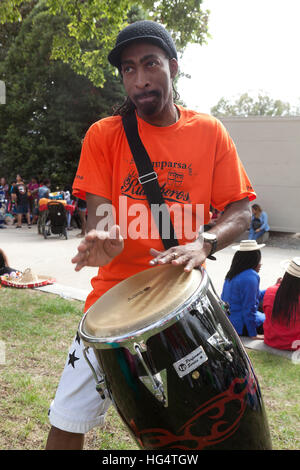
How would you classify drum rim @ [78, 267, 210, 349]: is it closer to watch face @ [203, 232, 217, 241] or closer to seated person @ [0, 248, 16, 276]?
watch face @ [203, 232, 217, 241]

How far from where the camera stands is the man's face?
75.7 inches

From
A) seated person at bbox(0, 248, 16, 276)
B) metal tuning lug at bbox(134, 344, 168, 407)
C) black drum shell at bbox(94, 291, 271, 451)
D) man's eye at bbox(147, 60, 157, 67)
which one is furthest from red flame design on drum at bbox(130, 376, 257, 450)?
seated person at bbox(0, 248, 16, 276)

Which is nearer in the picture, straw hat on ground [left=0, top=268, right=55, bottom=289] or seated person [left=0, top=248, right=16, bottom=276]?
straw hat on ground [left=0, top=268, right=55, bottom=289]

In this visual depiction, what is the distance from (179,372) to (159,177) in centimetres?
87


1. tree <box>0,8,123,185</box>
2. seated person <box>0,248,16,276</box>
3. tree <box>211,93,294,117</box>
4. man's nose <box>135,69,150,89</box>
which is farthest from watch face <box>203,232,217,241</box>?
tree <box>211,93,294,117</box>

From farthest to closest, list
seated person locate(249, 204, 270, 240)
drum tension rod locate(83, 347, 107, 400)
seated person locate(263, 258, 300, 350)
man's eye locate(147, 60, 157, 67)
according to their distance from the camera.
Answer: seated person locate(249, 204, 270, 240) → seated person locate(263, 258, 300, 350) → man's eye locate(147, 60, 157, 67) → drum tension rod locate(83, 347, 107, 400)

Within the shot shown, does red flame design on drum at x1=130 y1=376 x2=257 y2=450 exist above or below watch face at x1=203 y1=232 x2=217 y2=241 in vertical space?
below

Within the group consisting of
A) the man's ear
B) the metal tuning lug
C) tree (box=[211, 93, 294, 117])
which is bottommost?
the metal tuning lug

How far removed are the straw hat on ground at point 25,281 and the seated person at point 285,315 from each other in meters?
3.78

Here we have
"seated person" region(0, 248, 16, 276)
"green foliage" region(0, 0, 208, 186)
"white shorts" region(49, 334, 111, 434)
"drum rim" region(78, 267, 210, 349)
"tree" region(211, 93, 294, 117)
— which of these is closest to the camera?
"drum rim" region(78, 267, 210, 349)

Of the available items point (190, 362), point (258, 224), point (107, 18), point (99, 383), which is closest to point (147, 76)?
point (190, 362)

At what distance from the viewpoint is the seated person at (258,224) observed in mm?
12208

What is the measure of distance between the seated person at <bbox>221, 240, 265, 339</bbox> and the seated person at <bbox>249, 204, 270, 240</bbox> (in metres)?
7.73
